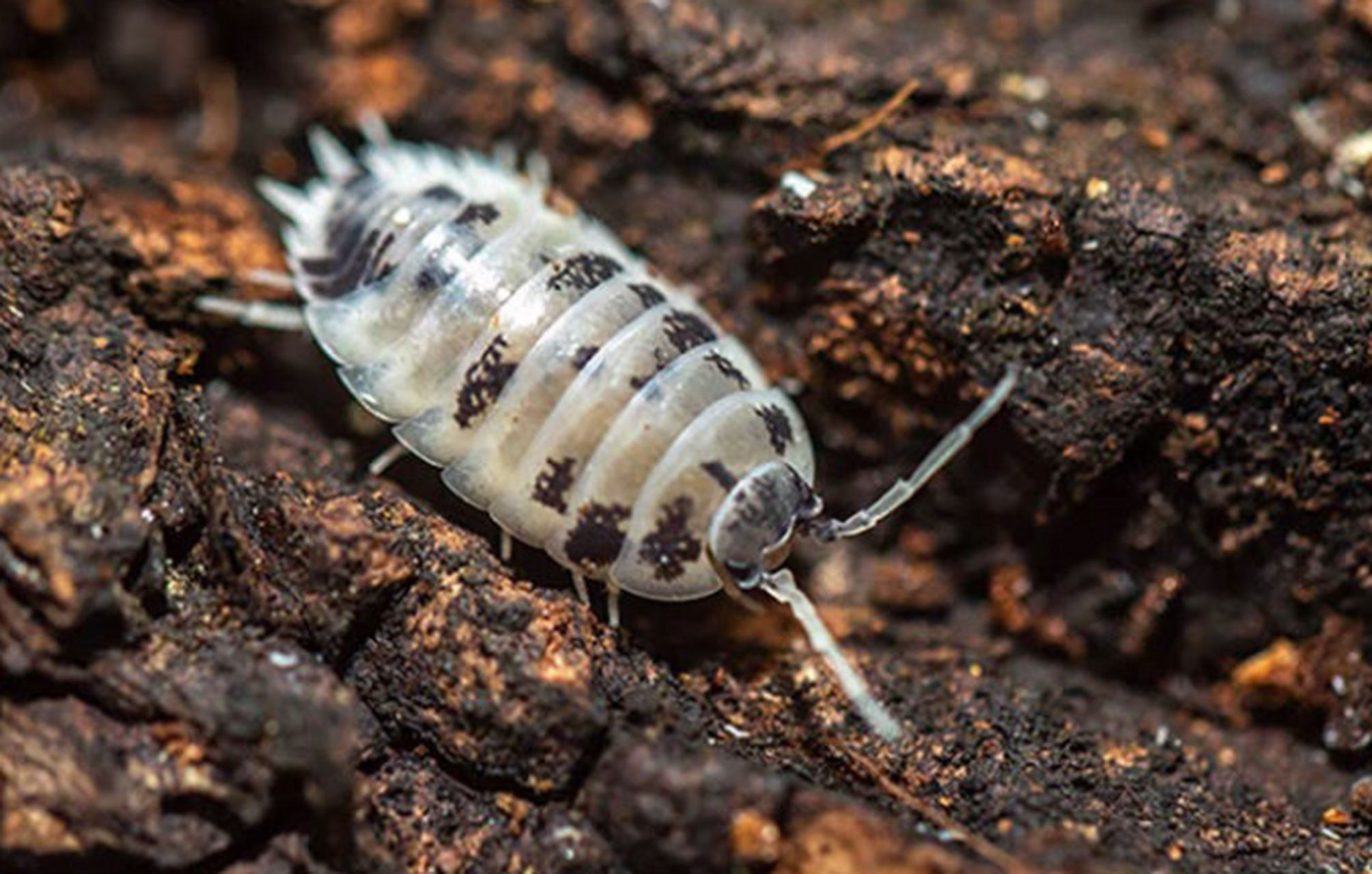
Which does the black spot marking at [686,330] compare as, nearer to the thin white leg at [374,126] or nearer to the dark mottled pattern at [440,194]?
the dark mottled pattern at [440,194]

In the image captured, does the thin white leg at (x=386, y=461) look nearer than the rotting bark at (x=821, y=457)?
No

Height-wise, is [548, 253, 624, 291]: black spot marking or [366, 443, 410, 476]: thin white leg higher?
[548, 253, 624, 291]: black spot marking

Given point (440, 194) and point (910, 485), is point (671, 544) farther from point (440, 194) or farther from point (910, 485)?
point (440, 194)

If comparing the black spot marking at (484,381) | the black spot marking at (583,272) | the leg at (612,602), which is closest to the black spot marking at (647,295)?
the black spot marking at (583,272)

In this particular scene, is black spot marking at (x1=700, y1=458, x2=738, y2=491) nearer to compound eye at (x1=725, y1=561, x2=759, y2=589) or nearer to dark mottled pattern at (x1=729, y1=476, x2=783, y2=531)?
dark mottled pattern at (x1=729, y1=476, x2=783, y2=531)

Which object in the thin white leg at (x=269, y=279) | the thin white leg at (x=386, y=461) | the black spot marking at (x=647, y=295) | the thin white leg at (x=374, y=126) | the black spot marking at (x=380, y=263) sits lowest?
the thin white leg at (x=386, y=461)

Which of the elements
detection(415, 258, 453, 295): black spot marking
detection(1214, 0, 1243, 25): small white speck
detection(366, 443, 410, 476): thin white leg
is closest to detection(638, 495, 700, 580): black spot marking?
detection(366, 443, 410, 476): thin white leg

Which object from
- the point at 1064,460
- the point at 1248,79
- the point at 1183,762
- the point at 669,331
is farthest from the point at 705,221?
the point at 1183,762
